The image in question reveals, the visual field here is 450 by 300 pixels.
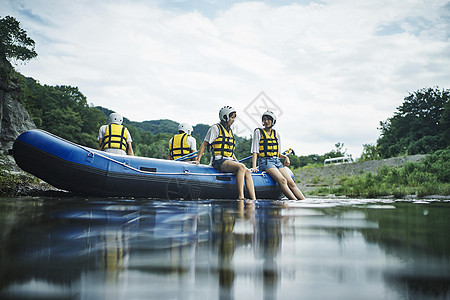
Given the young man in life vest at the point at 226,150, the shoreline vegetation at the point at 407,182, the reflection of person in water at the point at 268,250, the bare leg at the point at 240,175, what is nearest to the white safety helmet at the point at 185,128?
the young man in life vest at the point at 226,150

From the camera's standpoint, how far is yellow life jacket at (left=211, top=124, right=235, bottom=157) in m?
6.99

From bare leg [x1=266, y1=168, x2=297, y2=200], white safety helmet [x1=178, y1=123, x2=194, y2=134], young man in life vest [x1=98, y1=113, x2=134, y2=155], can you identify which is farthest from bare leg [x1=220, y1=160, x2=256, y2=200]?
young man in life vest [x1=98, y1=113, x2=134, y2=155]

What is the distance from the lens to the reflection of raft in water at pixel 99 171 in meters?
5.73

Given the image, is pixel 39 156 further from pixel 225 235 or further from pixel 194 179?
pixel 225 235

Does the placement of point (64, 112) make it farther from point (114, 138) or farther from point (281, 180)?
point (281, 180)

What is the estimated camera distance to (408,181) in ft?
36.7

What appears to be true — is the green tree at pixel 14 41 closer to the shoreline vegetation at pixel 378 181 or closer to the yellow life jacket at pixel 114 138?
the shoreline vegetation at pixel 378 181

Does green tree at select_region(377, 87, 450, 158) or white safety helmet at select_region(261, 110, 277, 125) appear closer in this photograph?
white safety helmet at select_region(261, 110, 277, 125)

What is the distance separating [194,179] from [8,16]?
20.2m

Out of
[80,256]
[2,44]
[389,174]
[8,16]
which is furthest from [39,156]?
[8,16]

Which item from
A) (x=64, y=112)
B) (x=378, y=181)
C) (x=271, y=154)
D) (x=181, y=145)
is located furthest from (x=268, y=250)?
(x=64, y=112)

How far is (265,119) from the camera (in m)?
7.57

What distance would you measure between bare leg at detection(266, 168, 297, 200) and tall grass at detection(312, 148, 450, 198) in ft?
12.6

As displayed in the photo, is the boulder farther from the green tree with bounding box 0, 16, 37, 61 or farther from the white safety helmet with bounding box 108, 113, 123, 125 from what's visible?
the white safety helmet with bounding box 108, 113, 123, 125
